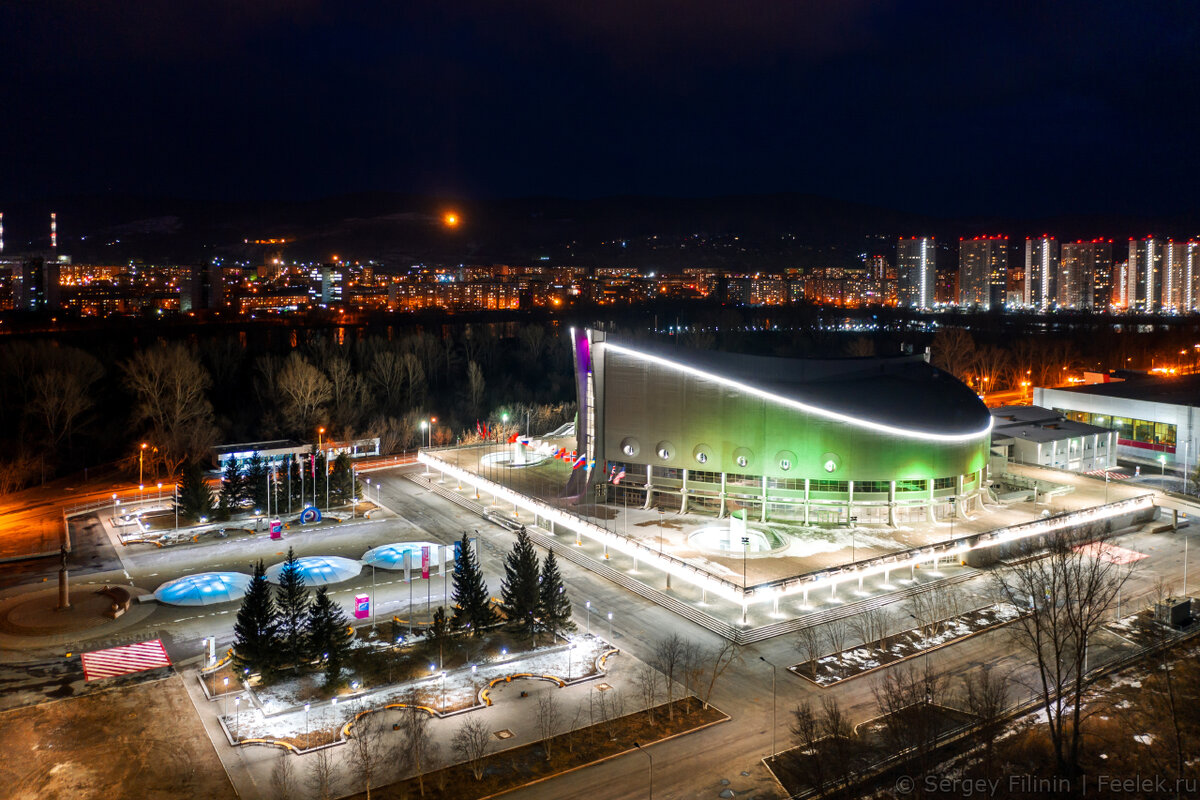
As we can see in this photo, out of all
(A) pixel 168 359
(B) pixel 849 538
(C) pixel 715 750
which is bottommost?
(C) pixel 715 750

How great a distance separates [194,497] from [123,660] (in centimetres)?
1838

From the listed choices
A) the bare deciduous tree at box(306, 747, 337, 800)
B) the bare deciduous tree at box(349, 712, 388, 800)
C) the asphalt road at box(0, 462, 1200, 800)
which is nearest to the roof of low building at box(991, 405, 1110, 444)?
the asphalt road at box(0, 462, 1200, 800)

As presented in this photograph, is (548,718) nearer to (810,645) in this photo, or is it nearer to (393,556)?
(810,645)

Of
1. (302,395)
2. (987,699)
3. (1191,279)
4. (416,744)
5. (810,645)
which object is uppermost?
(1191,279)

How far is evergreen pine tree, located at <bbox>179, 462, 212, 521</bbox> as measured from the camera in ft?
148

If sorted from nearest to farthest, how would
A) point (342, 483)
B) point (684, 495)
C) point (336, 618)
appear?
point (336, 618), point (684, 495), point (342, 483)

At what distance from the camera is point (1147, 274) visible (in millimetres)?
192500

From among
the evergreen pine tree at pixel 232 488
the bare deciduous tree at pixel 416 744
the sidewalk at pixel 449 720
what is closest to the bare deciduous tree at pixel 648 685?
the sidewalk at pixel 449 720

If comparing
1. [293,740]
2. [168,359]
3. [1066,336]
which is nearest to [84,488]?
[168,359]

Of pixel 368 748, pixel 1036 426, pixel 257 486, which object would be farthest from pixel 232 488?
pixel 1036 426

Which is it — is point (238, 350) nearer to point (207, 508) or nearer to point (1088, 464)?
point (207, 508)

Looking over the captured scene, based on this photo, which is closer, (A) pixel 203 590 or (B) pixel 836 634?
(B) pixel 836 634

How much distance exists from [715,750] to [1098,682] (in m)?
13.5

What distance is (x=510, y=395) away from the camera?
90.3m
